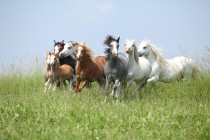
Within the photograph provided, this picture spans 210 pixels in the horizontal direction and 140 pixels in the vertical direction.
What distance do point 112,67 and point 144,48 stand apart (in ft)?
10.9

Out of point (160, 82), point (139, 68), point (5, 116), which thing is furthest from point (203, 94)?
point (5, 116)

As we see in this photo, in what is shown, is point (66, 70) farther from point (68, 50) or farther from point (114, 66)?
point (114, 66)

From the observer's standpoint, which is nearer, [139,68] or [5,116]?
[5,116]

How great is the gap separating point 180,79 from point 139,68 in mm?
4212

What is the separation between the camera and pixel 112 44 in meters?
10.9

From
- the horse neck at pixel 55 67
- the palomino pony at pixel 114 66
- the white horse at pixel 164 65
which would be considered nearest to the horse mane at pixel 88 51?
the palomino pony at pixel 114 66

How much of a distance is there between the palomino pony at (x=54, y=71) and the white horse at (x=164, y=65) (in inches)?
113

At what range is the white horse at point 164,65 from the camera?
46.2ft

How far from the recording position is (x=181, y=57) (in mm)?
16375

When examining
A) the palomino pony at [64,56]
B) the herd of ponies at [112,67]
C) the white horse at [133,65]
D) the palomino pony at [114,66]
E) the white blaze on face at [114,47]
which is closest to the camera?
the white blaze on face at [114,47]

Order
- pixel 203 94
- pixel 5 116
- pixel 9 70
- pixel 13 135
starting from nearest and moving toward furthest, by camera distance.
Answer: pixel 13 135 < pixel 5 116 < pixel 203 94 < pixel 9 70

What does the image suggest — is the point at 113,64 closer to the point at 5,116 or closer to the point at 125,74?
the point at 125,74

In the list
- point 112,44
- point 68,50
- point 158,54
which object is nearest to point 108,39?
point 112,44

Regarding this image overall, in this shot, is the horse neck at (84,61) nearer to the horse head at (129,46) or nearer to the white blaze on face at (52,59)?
the white blaze on face at (52,59)
